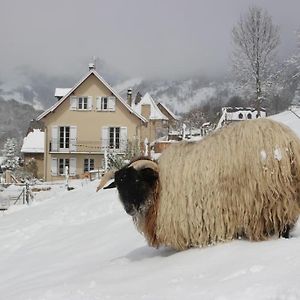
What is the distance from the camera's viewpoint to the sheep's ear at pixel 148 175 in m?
6.32

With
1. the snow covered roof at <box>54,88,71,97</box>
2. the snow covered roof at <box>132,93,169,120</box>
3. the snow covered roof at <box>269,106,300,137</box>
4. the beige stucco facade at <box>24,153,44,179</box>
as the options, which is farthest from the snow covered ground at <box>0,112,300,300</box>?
the snow covered roof at <box>132,93,169,120</box>

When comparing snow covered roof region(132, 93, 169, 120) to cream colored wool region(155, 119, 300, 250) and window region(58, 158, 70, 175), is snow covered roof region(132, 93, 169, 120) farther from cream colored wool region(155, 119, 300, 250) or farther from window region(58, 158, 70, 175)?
cream colored wool region(155, 119, 300, 250)

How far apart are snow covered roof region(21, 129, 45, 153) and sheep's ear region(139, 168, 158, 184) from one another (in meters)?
54.7

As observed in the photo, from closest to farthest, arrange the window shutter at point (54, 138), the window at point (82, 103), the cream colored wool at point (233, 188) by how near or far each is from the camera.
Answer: the cream colored wool at point (233, 188), the window at point (82, 103), the window shutter at point (54, 138)

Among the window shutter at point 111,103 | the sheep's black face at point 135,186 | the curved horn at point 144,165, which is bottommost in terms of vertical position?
the sheep's black face at point 135,186

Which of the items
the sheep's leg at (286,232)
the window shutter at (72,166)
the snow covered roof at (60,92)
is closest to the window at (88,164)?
the window shutter at (72,166)

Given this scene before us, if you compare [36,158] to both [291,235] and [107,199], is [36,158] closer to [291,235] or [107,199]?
[107,199]

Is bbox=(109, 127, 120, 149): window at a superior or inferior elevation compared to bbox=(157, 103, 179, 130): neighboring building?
inferior

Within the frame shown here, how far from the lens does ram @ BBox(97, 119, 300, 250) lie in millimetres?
5797

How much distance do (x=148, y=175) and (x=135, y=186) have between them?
191 millimetres

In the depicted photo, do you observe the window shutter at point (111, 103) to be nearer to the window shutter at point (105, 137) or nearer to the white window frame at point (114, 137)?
the white window frame at point (114, 137)

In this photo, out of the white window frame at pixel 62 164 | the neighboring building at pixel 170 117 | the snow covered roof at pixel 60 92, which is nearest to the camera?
the snow covered roof at pixel 60 92

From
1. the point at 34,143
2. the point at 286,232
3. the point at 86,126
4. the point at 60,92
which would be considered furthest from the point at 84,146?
the point at 286,232

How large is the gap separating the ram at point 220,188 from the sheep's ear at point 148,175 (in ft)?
0.04
